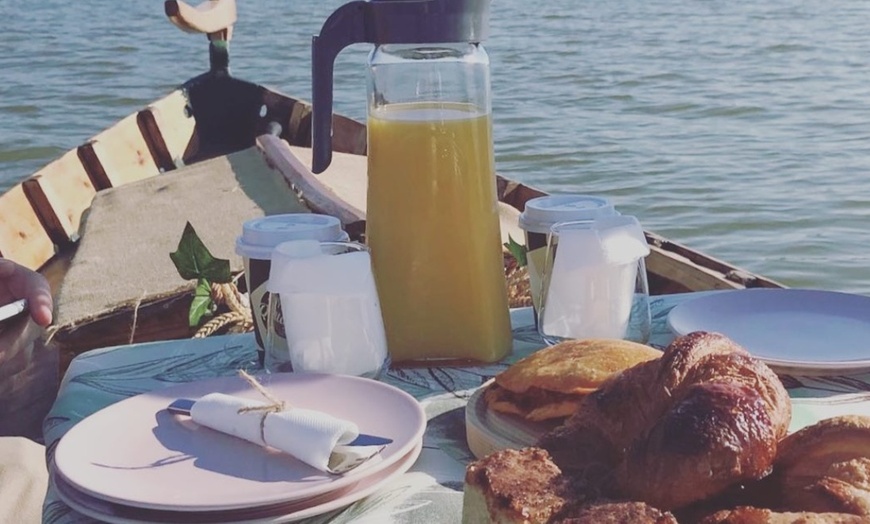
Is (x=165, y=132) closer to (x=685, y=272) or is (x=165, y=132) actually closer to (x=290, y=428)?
(x=685, y=272)

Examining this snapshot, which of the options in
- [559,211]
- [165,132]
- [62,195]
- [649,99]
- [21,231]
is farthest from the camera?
[649,99]

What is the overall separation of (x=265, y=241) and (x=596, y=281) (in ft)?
1.19

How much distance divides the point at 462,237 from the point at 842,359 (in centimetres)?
42

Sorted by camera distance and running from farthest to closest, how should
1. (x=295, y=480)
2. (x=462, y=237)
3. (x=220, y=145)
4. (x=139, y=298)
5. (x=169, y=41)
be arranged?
(x=169, y=41)
(x=220, y=145)
(x=139, y=298)
(x=462, y=237)
(x=295, y=480)

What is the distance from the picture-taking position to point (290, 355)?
3.84ft

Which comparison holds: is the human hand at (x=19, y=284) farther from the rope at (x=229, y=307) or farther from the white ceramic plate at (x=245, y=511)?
the white ceramic plate at (x=245, y=511)

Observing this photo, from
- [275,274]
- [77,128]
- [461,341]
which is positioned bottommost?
[77,128]

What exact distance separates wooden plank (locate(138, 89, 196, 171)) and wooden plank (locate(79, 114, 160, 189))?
59mm

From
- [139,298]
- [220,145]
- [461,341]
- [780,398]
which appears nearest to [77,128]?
[220,145]

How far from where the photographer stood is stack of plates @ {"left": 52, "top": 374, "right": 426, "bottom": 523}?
85 cm

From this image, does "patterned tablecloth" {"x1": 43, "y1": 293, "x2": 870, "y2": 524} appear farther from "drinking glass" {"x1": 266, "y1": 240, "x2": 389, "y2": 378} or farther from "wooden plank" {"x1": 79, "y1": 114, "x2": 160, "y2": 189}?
"wooden plank" {"x1": 79, "y1": 114, "x2": 160, "y2": 189}

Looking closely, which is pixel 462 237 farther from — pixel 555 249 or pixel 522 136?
pixel 522 136

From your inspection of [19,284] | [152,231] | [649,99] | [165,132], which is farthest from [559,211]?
[649,99]

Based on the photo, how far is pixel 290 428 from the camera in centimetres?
93
